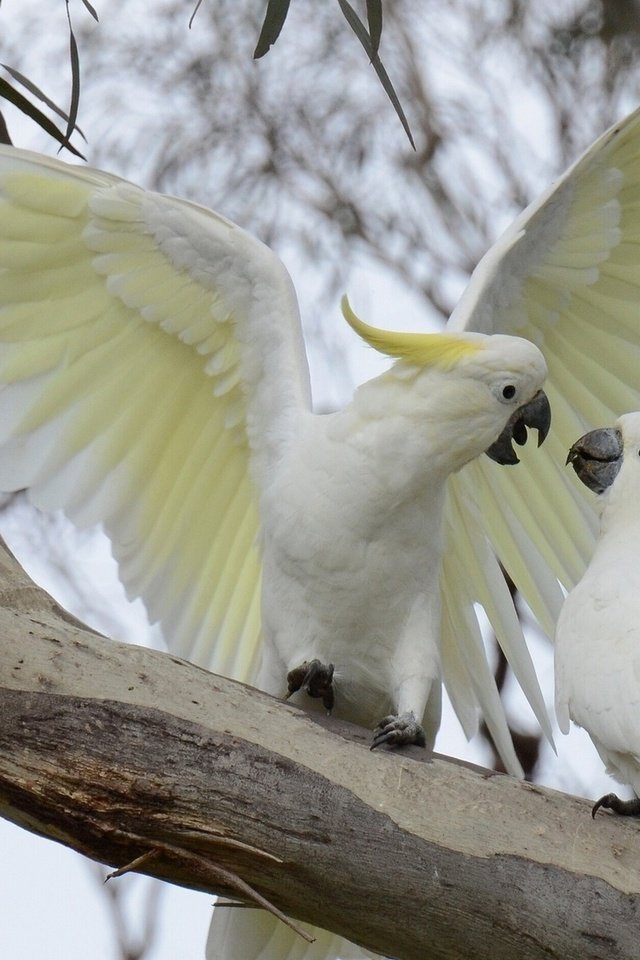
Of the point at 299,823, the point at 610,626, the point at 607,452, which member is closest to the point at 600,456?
the point at 607,452

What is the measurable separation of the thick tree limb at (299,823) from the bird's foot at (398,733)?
0.33ft

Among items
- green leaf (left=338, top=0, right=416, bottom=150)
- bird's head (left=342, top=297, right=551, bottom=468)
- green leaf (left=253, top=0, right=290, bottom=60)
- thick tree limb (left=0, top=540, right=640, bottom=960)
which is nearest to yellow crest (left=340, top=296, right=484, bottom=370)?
bird's head (left=342, top=297, right=551, bottom=468)

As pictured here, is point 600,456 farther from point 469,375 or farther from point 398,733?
point 398,733

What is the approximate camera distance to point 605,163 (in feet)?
8.27

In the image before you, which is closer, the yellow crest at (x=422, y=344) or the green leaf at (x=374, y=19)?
the green leaf at (x=374, y=19)

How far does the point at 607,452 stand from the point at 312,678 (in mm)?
687

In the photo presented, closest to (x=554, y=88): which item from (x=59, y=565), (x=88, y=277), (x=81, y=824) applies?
(x=59, y=565)

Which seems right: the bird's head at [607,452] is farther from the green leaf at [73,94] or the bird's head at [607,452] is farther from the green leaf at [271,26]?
the green leaf at [73,94]

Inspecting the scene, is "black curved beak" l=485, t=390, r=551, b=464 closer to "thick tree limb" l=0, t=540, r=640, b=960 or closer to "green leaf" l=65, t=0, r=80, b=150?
"thick tree limb" l=0, t=540, r=640, b=960

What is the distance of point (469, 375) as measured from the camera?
232 cm

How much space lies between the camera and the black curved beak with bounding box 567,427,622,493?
96.6 inches

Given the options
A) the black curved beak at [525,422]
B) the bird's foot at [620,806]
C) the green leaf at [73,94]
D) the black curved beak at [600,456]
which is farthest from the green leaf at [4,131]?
the bird's foot at [620,806]

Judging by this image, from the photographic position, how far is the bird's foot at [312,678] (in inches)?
95.3

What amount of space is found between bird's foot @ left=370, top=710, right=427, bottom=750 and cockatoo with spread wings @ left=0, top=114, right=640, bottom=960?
69mm
